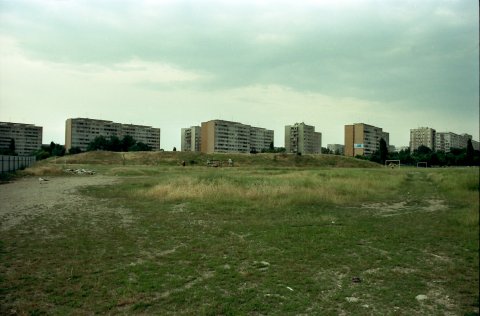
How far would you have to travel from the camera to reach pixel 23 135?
545 ft

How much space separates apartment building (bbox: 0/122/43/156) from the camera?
15562 centimetres

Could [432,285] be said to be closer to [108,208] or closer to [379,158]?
[108,208]

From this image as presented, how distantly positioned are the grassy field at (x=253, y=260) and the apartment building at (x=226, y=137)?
147393mm

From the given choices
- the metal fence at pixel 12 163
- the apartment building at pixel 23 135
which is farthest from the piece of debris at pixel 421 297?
the apartment building at pixel 23 135

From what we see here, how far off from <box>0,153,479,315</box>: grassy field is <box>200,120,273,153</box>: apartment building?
147393 millimetres

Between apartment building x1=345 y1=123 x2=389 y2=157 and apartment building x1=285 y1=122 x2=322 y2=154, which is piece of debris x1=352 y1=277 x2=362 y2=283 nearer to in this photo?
apartment building x1=345 y1=123 x2=389 y2=157

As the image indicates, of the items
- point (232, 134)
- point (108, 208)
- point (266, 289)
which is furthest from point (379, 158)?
point (266, 289)

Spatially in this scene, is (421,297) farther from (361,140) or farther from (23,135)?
(23,135)

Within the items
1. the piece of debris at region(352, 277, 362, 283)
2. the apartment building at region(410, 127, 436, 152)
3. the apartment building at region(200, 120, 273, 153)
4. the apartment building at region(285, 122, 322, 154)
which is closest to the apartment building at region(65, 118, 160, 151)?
the apartment building at region(200, 120, 273, 153)

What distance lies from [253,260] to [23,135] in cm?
18932

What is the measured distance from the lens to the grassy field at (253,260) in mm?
6191

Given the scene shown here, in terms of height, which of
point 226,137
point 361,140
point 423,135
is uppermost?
point 226,137

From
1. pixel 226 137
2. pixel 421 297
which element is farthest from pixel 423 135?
pixel 226 137

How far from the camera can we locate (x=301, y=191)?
24.0 m
